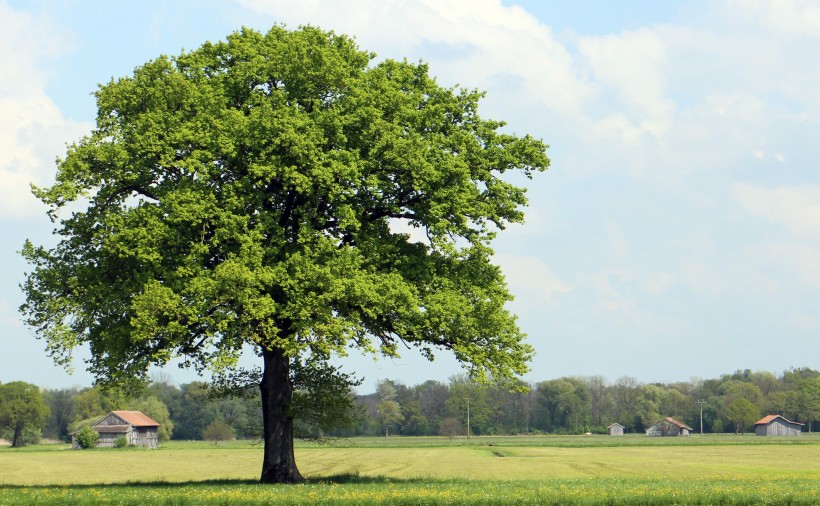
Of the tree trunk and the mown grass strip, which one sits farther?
the tree trunk

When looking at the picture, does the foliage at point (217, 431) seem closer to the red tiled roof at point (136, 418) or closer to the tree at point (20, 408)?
the red tiled roof at point (136, 418)

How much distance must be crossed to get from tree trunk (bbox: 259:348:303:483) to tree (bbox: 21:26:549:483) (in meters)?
0.10

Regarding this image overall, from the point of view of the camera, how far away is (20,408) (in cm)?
18225

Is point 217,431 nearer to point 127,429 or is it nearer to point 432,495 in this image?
point 127,429

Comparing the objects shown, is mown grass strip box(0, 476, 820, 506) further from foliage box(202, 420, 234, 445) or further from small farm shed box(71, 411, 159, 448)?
foliage box(202, 420, 234, 445)

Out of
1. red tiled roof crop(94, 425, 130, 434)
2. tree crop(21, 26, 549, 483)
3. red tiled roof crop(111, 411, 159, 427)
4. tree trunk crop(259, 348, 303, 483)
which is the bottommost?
red tiled roof crop(94, 425, 130, 434)

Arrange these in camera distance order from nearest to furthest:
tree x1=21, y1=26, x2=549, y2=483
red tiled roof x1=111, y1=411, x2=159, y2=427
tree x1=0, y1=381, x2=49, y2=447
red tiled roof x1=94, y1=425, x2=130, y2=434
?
tree x1=21, y1=26, x2=549, y2=483 → red tiled roof x1=94, y1=425, x2=130, y2=434 → red tiled roof x1=111, y1=411, x2=159, y2=427 → tree x1=0, y1=381, x2=49, y2=447

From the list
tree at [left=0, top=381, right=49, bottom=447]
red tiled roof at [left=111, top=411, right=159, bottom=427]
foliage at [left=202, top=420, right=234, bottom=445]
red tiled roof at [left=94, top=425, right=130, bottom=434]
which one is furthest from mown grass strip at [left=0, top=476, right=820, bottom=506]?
tree at [left=0, top=381, right=49, bottom=447]

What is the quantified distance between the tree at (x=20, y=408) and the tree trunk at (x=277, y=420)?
15966 cm

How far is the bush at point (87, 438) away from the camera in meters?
160

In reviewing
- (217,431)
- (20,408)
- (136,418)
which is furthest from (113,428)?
(20,408)

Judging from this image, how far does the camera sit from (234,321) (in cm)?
3703

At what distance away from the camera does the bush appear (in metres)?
160

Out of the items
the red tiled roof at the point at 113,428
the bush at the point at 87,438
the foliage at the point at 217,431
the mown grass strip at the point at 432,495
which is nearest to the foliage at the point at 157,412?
the foliage at the point at 217,431
